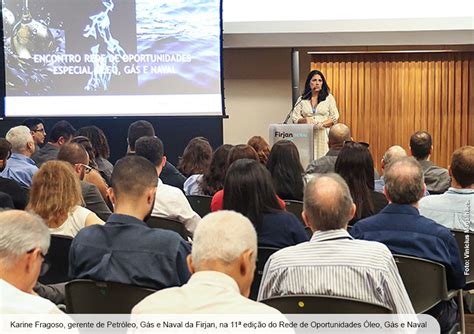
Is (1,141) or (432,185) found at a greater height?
(1,141)

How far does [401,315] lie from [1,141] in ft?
12.3

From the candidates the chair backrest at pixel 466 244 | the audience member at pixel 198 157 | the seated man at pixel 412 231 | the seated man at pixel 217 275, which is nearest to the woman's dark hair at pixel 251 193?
the seated man at pixel 412 231

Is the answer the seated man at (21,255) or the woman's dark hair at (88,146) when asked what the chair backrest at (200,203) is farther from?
the seated man at (21,255)

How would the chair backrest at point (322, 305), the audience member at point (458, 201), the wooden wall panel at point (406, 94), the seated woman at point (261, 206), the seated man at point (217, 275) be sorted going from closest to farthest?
the seated man at point (217, 275) → the chair backrest at point (322, 305) → the seated woman at point (261, 206) → the audience member at point (458, 201) → the wooden wall panel at point (406, 94)

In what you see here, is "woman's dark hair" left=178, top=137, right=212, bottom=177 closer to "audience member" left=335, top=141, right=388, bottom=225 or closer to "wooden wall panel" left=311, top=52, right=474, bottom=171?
"audience member" left=335, top=141, right=388, bottom=225

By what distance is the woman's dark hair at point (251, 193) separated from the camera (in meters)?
3.43

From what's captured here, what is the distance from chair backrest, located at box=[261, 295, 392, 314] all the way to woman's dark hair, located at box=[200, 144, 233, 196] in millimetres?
2737

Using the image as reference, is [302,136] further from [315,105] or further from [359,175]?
[359,175]

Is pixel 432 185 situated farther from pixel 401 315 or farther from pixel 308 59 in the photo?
pixel 308 59

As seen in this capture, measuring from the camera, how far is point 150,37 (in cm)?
822

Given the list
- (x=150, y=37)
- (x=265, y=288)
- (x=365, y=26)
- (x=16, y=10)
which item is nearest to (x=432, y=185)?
(x=265, y=288)

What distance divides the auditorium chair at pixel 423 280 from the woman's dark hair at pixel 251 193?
71cm

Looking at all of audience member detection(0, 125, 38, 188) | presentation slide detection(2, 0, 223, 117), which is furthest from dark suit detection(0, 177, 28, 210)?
presentation slide detection(2, 0, 223, 117)

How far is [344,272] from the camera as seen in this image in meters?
2.55
